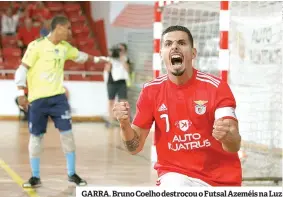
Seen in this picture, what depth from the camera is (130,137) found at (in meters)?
4.11

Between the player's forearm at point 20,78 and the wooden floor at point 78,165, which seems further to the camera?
the wooden floor at point 78,165

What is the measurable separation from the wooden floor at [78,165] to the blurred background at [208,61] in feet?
2.49

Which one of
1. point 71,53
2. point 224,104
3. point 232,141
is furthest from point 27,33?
point 232,141

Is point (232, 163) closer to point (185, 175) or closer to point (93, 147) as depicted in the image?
point (185, 175)

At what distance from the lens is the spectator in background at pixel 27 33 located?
1973 centimetres

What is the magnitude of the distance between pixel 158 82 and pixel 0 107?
14.1 meters

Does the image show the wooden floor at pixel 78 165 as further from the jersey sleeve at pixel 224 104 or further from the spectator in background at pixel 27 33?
the spectator in background at pixel 27 33

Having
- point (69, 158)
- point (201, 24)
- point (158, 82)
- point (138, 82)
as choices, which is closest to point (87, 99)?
point (138, 82)

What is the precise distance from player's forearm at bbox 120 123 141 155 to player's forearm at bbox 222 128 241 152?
0.60m

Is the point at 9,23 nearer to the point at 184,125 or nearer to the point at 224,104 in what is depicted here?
the point at 184,125

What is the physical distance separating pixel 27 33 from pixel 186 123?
640 inches

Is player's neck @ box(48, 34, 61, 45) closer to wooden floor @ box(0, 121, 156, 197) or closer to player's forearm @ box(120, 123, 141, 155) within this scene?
wooden floor @ box(0, 121, 156, 197)

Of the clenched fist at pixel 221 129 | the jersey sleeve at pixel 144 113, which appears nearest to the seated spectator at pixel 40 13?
the jersey sleeve at pixel 144 113

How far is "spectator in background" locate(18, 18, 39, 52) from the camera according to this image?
19.7 m
